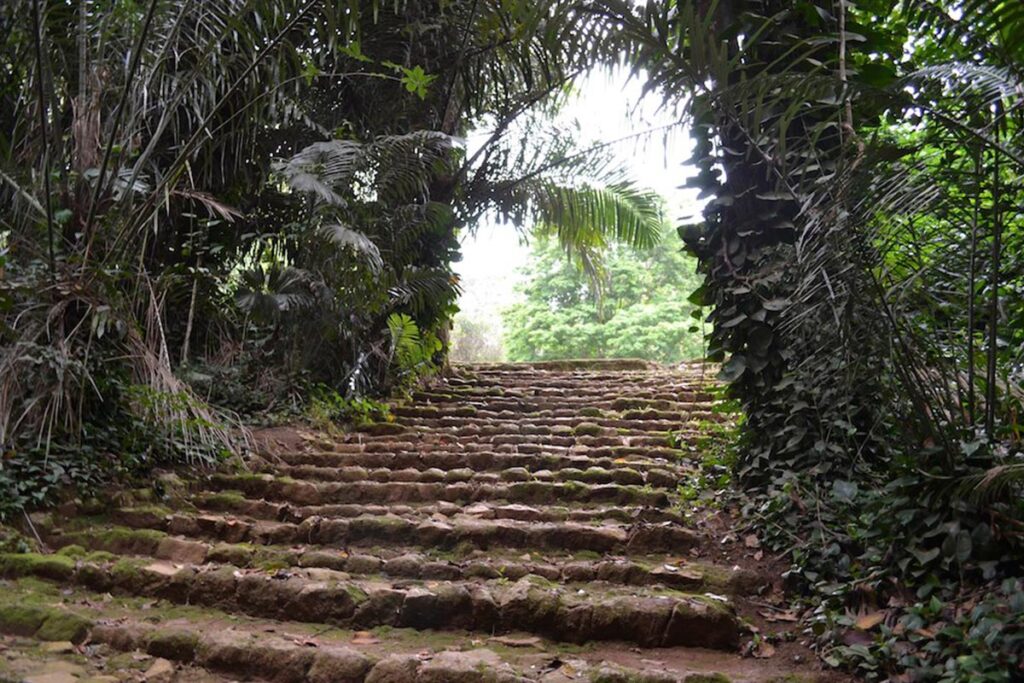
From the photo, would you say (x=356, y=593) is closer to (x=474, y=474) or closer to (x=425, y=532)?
(x=425, y=532)

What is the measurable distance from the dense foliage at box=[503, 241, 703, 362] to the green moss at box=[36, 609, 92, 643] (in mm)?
14025

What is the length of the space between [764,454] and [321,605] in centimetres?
225

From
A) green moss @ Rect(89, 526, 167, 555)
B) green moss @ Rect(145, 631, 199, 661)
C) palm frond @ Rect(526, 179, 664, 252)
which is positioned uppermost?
palm frond @ Rect(526, 179, 664, 252)

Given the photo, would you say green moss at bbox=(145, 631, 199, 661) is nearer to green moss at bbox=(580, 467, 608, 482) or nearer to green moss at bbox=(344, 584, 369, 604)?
green moss at bbox=(344, 584, 369, 604)

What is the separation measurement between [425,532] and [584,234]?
4.89 metres

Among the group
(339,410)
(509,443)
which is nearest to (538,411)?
(509,443)

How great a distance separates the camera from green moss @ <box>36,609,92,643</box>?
115 inches

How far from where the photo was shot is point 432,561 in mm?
3615

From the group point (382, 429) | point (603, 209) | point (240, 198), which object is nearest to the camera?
point (382, 429)

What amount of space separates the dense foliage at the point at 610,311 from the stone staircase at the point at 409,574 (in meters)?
11.3

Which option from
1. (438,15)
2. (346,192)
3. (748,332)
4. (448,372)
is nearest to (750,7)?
(748,332)

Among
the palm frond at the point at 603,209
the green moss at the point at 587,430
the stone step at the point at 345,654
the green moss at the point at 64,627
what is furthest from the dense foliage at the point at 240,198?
the green moss at the point at 587,430

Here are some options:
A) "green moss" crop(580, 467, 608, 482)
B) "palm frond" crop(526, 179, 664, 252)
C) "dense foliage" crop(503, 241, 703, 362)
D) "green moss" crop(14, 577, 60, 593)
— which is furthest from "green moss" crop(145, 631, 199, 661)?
"dense foliage" crop(503, 241, 703, 362)

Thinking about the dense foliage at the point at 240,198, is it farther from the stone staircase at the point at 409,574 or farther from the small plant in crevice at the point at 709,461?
the small plant in crevice at the point at 709,461
